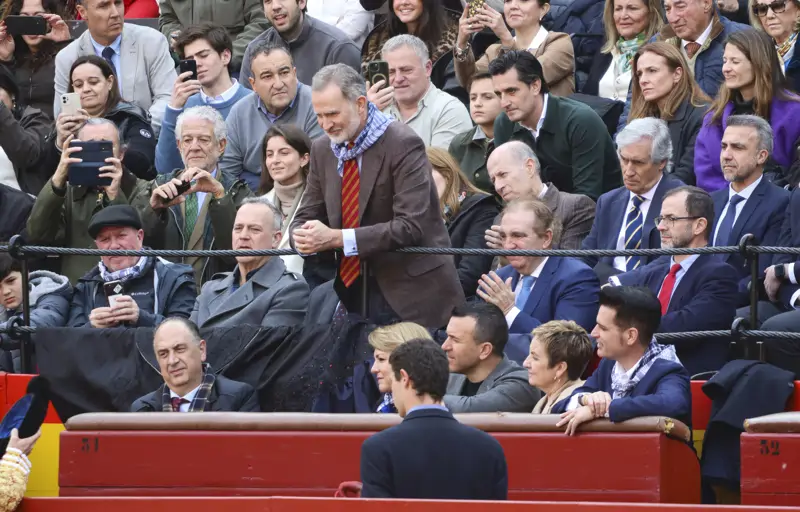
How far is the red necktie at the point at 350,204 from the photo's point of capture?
29.1 ft

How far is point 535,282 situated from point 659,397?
1.49 m

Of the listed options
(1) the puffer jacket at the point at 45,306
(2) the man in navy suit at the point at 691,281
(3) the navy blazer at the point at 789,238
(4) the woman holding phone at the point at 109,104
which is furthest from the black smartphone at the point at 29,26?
(3) the navy blazer at the point at 789,238

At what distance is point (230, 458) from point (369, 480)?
177 centimetres

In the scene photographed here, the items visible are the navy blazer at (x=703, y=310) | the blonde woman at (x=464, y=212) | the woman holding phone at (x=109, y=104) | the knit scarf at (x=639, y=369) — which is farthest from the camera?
the woman holding phone at (x=109, y=104)

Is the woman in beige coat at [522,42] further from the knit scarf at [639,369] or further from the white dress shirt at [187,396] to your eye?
the knit scarf at [639,369]

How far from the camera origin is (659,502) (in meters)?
7.58

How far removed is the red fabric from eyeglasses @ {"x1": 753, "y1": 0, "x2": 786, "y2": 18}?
19.3 ft

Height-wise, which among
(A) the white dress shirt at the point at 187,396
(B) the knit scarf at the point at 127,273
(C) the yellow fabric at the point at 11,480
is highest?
(B) the knit scarf at the point at 127,273

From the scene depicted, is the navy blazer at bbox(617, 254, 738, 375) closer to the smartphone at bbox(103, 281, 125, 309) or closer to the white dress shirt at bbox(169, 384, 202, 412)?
the white dress shirt at bbox(169, 384, 202, 412)

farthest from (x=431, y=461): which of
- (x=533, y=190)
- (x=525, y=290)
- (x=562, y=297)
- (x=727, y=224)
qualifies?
(x=533, y=190)

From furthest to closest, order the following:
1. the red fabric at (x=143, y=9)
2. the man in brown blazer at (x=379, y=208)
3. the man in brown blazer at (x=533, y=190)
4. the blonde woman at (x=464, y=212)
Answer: the red fabric at (x=143, y=9) → the man in brown blazer at (x=533, y=190) → the blonde woman at (x=464, y=212) → the man in brown blazer at (x=379, y=208)

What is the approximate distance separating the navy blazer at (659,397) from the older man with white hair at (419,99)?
401 cm

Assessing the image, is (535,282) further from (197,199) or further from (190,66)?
(190,66)

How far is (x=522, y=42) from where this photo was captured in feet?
40.3
